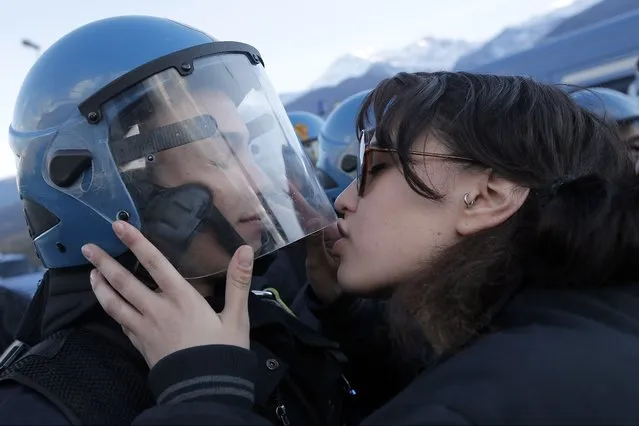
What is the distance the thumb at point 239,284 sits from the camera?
138cm

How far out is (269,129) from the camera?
5.86 feet

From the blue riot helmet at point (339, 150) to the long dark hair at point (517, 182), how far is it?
9.43 ft

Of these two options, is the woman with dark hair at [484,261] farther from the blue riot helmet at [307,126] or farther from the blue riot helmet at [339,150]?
the blue riot helmet at [307,126]

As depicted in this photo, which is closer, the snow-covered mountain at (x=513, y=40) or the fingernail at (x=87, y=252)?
the fingernail at (x=87, y=252)

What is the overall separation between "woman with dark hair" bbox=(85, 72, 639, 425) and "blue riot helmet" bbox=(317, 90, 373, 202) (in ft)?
9.31

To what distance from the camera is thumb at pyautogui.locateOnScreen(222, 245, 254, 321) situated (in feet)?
4.54

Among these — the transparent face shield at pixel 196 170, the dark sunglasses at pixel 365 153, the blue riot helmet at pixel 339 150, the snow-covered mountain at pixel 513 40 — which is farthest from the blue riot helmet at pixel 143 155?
the snow-covered mountain at pixel 513 40

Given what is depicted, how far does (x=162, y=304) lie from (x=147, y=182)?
0.38 m

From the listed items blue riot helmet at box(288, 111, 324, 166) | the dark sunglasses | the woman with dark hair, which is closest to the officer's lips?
the woman with dark hair

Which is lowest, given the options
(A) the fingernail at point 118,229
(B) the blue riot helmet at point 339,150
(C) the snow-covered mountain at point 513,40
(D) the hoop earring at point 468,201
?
(C) the snow-covered mountain at point 513,40

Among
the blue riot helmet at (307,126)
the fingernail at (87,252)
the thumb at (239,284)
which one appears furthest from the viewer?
the blue riot helmet at (307,126)

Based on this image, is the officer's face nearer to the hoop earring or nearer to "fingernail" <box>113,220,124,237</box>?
"fingernail" <box>113,220,124,237</box>

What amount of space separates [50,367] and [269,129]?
2.98 feet

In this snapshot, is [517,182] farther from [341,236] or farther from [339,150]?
[339,150]
